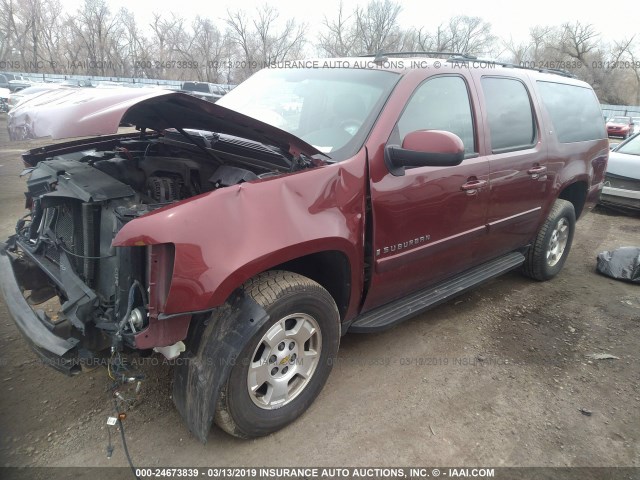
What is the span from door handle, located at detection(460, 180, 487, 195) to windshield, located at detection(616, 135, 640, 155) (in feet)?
21.0

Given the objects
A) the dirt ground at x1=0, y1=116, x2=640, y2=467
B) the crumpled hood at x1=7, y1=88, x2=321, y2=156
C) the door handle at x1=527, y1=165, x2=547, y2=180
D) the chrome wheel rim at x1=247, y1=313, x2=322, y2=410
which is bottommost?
the dirt ground at x1=0, y1=116, x2=640, y2=467

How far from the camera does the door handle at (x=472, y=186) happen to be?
2.99 metres

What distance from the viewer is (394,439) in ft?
7.77

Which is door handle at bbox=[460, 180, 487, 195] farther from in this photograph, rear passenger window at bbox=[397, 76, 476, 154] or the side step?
the side step

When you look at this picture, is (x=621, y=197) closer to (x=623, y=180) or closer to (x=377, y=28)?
(x=623, y=180)

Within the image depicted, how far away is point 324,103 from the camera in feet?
9.41

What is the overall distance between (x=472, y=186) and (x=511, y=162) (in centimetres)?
57

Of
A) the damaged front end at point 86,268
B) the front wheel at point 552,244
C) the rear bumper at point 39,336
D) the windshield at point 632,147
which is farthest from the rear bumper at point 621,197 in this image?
the rear bumper at point 39,336

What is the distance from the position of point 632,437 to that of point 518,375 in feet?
2.25

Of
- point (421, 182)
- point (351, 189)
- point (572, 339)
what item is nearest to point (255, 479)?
point (351, 189)

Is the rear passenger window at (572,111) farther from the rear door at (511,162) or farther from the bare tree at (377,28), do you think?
the bare tree at (377,28)

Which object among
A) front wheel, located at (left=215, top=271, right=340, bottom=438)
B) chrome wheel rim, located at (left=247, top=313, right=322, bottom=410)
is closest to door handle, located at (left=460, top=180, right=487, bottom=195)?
front wheel, located at (left=215, top=271, right=340, bottom=438)

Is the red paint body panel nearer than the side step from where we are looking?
Yes

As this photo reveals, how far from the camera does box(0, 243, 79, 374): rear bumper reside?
6.42 ft
